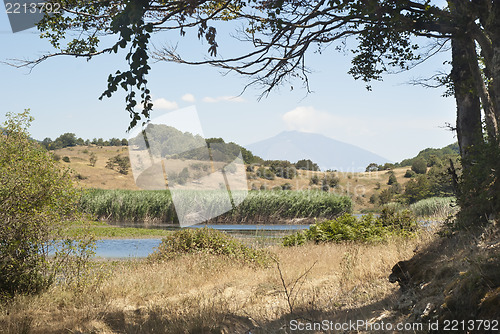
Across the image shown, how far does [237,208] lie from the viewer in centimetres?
2605

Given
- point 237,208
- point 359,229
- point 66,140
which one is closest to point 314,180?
point 237,208

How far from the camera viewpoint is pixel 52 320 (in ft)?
21.2

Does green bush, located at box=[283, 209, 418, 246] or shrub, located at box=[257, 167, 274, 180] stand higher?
shrub, located at box=[257, 167, 274, 180]

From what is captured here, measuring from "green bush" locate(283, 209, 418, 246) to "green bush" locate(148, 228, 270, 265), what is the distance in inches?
78.5

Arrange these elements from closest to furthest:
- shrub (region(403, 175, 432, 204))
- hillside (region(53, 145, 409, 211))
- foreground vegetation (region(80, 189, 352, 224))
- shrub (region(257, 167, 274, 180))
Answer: foreground vegetation (region(80, 189, 352, 224))
shrub (region(403, 175, 432, 204))
hillside (region(53, 145, 409, 211))
shrub (region(257, 167, 274, 180))

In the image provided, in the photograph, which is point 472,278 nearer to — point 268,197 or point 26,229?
point 26,229

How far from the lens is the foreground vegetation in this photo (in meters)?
25.0

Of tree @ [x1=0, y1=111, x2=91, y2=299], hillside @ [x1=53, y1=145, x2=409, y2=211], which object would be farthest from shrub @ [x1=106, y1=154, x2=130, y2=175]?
tree @ [x1=0, y1=111, x2=91, y2=299]

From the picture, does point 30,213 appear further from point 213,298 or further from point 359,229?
point 359,229

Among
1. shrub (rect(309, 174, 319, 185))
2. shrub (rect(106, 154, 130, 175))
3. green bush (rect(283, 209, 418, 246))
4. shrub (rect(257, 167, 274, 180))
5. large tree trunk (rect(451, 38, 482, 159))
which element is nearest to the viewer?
large tree trunk (rect(451, 38, 482, 159))

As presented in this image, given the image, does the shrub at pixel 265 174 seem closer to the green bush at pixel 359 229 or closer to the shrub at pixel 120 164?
the shrub at pixel 120 164

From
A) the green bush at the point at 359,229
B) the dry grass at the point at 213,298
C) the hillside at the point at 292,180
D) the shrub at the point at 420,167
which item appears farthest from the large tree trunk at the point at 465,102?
the shrub at the point at 420,167

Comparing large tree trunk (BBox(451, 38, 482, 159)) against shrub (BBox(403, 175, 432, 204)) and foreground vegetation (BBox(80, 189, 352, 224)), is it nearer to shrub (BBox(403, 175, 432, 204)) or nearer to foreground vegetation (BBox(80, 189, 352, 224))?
foreground vegetation (BBox(80, 189, 352, 224))

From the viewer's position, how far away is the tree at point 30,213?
6.70 meters
